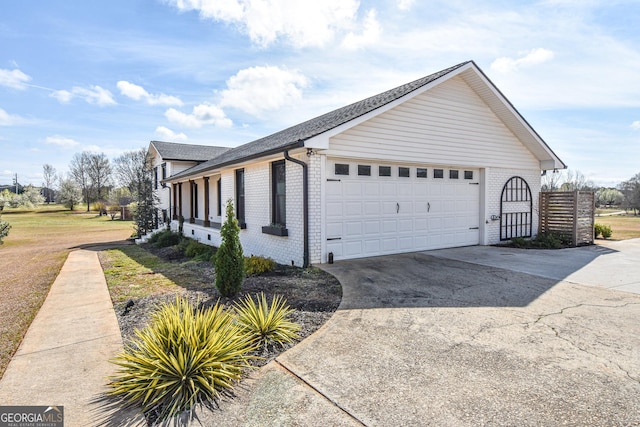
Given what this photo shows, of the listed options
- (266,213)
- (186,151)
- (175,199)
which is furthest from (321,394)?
(186,151)

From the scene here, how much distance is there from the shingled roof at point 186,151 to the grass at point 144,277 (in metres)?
10.2

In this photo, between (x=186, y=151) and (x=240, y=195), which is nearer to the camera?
(x=240, y=195)

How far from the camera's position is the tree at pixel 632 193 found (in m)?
37.5

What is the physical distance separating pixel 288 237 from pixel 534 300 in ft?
18.2

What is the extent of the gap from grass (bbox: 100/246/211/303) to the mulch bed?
1.30 feet

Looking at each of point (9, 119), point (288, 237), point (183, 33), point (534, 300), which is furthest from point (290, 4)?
point (9, 119)

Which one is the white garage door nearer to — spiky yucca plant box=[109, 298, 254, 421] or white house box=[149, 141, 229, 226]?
spiky yucca plant box=[109, 298, 254, 421]

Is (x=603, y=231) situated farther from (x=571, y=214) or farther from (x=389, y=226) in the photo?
(x=389, y=226)

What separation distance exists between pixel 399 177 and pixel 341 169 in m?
2.03

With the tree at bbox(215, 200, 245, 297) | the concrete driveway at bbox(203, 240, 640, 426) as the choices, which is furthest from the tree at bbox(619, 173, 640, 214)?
the tree at bbox(215, 200, 245, 297)

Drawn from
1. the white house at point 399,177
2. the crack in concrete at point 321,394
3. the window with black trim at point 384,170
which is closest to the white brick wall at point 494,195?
the white house at point 399,177

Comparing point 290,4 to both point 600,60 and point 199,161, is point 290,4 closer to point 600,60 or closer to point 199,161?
point 600,60

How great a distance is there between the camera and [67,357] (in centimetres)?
387

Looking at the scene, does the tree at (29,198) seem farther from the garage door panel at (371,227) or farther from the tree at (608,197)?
the tree at (608,197)
